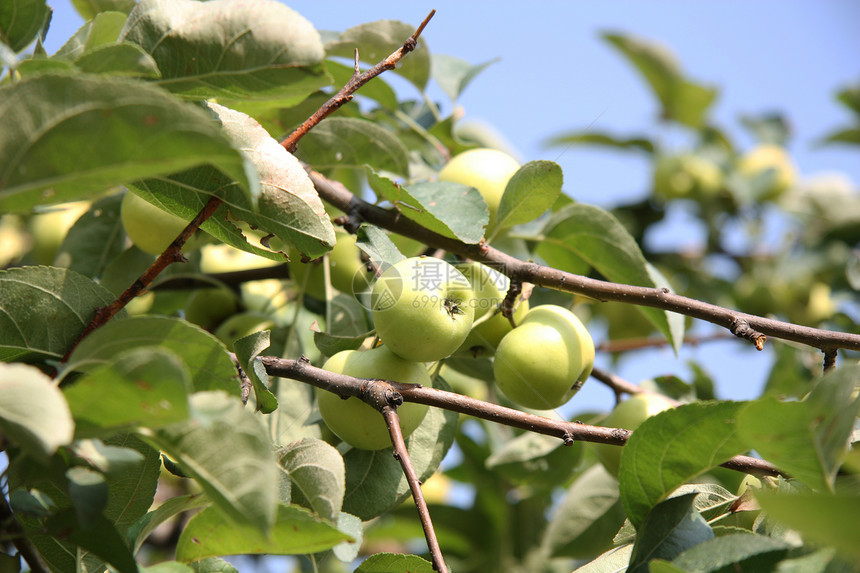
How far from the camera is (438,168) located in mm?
1426

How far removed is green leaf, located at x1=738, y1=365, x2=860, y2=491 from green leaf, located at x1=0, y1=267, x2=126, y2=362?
720 millimetres

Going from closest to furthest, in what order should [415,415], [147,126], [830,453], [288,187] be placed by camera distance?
[147,126], [830,453], [288,187], [415,415]

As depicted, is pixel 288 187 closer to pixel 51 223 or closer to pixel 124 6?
pixel 124 6

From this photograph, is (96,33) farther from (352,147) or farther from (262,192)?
(352,147)

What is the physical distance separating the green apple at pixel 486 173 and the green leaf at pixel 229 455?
0.67m

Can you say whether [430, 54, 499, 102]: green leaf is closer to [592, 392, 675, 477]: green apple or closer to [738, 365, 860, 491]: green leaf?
[592, 392, 675, 477]: green apple

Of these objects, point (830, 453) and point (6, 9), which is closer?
point (830, 453)

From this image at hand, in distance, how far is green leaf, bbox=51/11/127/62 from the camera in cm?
88

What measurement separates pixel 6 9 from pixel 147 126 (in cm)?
52

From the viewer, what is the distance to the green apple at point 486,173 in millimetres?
1193

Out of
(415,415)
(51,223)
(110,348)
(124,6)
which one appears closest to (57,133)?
(110,348)

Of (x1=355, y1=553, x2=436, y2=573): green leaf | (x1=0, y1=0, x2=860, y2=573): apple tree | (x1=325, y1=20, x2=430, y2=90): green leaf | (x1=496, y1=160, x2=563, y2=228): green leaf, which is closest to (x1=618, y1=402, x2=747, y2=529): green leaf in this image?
(x1=0, y1=0, x2=860, y2=573): apple tree

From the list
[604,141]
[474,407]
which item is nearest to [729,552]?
[474,407]

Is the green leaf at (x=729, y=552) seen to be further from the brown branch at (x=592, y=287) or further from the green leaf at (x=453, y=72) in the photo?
the green leaf at (x=453, y=72)
